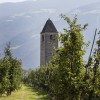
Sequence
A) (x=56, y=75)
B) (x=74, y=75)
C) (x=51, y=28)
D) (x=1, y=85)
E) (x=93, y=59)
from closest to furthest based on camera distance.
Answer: (x=93, y=59)
(x=74, y=75)
(x=56, y=75)
(x=1, y=85)
(x=51, y=28)

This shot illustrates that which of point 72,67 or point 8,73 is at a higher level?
point 8,73

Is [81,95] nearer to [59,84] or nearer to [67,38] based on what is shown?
[59,84]

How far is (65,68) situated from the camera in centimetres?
2416

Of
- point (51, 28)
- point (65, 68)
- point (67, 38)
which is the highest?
point (51, 28)

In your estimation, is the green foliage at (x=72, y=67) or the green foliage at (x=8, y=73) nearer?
the green foliage at (x=72, y=67)

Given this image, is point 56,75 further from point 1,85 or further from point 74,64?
point 1,85

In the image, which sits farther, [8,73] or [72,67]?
[8,73]

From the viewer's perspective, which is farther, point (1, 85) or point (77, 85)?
point (1, 85)

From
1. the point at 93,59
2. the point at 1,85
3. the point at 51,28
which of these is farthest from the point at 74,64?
the point at 51,28

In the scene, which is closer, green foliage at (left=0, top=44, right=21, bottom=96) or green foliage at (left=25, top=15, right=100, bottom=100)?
green foliage at (left=25, top=15, right=100, bottom=100)

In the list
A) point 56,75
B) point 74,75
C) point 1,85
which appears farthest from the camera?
point 1,85

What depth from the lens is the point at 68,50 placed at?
24406 millimetres

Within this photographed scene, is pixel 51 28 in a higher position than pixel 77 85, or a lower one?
higher

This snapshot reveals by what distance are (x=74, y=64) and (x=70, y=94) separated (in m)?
1.95
